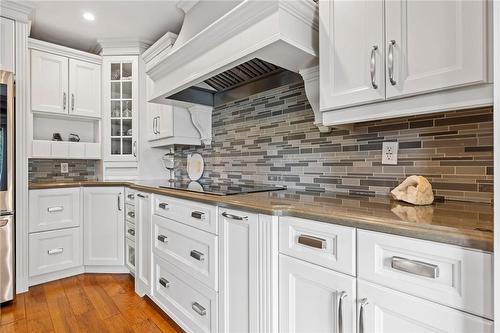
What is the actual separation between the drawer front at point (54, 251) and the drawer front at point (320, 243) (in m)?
2.39

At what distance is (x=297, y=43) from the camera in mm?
1321

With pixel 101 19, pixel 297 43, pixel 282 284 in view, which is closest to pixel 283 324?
pixel 282 284

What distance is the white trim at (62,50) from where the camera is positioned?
2662 millimetres

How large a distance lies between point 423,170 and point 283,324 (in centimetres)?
91

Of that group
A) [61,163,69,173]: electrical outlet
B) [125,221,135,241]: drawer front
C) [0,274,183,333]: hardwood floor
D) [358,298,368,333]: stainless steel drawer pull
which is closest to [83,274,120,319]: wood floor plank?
[0,274,183,333]: hardwood floor

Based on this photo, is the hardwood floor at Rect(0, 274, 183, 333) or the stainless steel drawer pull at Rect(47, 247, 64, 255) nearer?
the hardwood floor at Rect(0, 274, 183, 333)

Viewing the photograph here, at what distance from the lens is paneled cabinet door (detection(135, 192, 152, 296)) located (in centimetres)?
208

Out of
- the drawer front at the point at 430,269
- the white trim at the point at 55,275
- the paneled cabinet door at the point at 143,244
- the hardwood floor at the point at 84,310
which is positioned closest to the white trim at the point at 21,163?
the white trim at the point at 55,275

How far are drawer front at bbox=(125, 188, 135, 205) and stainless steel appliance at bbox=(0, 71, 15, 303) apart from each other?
82 centimetres

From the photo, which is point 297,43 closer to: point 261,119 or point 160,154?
point 261,119

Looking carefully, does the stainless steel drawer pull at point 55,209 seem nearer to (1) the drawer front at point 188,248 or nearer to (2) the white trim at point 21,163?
(2) the white trim at point 21,163

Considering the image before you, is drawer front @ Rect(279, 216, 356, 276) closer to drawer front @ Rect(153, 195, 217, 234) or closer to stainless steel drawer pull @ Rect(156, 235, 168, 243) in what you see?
drawer front @ Rect(153, 195, 217, 234)

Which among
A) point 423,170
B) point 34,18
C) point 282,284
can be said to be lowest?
point 282,284

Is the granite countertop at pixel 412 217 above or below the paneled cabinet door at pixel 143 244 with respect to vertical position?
above
